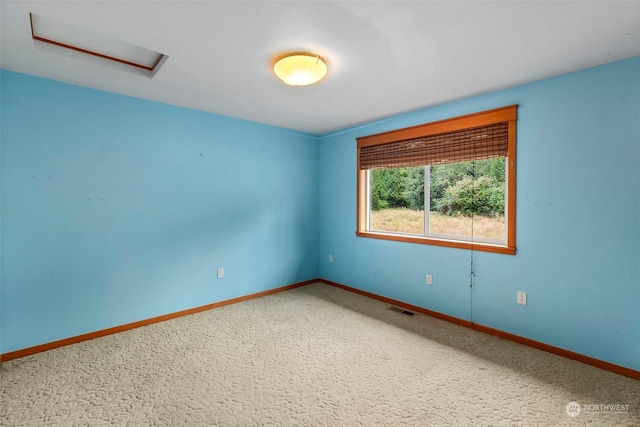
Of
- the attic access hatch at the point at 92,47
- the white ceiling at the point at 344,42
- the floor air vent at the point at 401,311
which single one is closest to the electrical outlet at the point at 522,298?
the floor air vent at the point at 401,311

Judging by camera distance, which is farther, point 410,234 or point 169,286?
point 410,234

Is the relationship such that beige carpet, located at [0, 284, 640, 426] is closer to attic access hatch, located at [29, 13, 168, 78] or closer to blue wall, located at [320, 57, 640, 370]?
blue wall, located at [320, 57, 640, 370]

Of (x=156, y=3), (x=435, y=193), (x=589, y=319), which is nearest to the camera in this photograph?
(x=156, y=3)

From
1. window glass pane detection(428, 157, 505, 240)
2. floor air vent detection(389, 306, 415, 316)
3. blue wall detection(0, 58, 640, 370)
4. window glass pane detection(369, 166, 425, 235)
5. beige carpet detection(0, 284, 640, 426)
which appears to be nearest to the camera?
beige carpet detection(0, 284, 640, 426)

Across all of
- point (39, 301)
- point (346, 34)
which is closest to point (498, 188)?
point (346, 34)

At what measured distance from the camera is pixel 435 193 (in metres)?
3.45

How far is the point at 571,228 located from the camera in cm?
239

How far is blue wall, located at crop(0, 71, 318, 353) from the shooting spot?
244 cm

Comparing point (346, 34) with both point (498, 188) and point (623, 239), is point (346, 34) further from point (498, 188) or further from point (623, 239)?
point (623, 239)

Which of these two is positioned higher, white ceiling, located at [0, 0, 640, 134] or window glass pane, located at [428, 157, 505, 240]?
white ceiling, located at [0, 0, 640, 134]

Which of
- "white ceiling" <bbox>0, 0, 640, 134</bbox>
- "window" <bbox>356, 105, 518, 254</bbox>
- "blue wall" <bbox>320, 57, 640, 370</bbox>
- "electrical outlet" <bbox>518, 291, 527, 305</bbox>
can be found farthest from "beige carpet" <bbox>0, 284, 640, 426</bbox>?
"white ceiling" <bbox>0, 0, 640, 134</bbox>

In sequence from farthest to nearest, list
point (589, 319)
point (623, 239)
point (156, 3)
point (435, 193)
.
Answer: point (435, 193) < point (589, 319) < point (623, 239) < point (156, 3)

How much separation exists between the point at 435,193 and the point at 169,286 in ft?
10.4

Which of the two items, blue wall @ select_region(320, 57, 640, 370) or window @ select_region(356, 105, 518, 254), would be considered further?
window @ select_region(356, 105, 518, 254)
